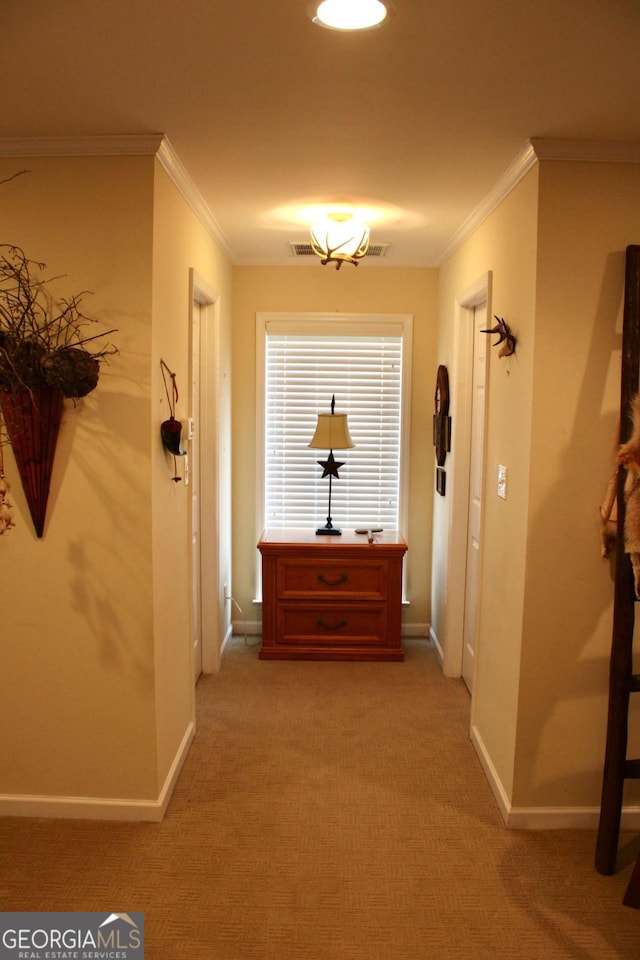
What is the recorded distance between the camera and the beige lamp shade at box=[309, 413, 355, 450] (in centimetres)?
436

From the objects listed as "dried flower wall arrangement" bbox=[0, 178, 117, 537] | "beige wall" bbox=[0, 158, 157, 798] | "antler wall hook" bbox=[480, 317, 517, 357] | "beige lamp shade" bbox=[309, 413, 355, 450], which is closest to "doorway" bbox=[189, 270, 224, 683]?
"beige lamp shade" bbox=[309, 413, 355, 450]

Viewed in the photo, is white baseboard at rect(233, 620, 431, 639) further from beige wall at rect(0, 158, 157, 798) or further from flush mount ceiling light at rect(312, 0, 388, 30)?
flush mount ceiling light at rect(312, 0, 388, 30)

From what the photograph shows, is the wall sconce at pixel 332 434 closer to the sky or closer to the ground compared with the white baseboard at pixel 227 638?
closer to the sky

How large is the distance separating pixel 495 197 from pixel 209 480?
2.09 metres

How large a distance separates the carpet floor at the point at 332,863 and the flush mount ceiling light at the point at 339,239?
7.69 ft

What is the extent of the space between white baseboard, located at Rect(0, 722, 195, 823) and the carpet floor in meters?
0.03

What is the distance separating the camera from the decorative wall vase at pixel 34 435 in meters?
2.39

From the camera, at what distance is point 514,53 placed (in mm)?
1763

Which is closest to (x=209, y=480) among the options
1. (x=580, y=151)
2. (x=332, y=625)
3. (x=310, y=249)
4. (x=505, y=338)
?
(x=332, y=625)

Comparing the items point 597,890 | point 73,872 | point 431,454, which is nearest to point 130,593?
point 73,872

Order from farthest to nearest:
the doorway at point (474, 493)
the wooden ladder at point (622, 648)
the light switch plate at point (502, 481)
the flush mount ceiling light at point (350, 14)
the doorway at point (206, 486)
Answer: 1. the doorway at point (206, 486)
2. the doorway at point (474, 493)
3. the light switch plate at point (502, 481)
4. the wooden ladder at point (622, 648)
5. the flush mount ceiling light at point (350, 14)

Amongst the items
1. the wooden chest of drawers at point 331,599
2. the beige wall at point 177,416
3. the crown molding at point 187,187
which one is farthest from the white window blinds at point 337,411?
the crown molding at point 187,187

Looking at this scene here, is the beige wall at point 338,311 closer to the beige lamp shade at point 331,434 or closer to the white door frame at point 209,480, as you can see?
the beige lamp shade at point 331,434

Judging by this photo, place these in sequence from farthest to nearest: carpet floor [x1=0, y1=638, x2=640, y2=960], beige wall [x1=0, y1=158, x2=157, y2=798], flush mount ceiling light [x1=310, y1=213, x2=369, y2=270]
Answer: flush mount ceiling light [x1=310, y1=213, x2=369, y2=270] → beige wall [x1=0, y1=158, x2=157, y2=798] → carpet floor [x1=0, y1=638, x2=640, y2=960]
